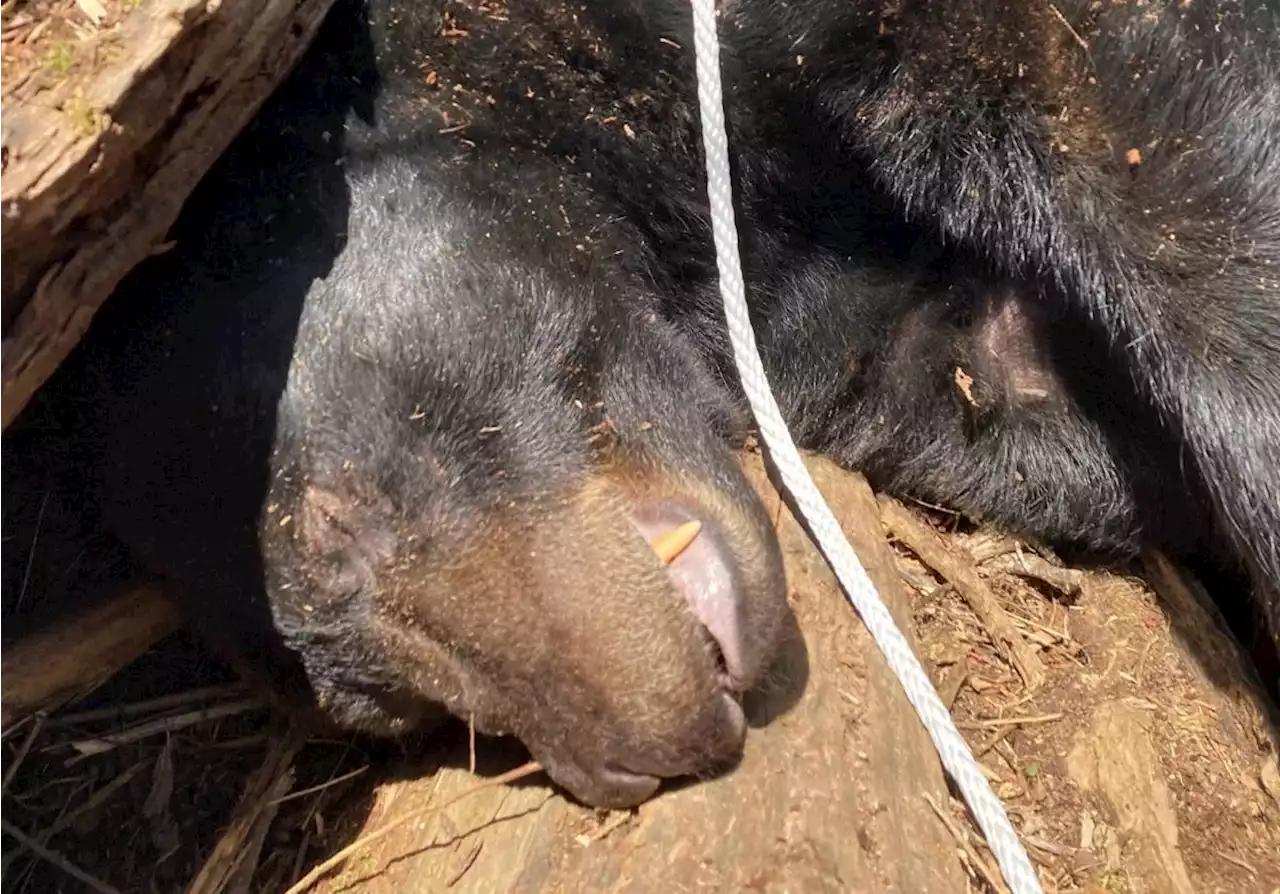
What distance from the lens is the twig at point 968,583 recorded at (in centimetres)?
237

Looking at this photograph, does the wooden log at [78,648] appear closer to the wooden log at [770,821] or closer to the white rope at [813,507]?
the wooden log at [770,821]

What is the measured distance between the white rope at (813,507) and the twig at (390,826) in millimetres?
552

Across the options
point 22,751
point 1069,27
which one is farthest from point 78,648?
point 1069,27

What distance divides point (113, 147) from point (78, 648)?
112 cm

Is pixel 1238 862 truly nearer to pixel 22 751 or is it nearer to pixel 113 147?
pixel 113 147

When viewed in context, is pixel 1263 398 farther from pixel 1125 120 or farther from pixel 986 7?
pixel 986 7

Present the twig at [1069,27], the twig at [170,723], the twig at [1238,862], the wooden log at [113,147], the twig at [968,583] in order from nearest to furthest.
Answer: the wooden log at [113,147] → the twig at [1069,27] → the twig at [1238,862] → the twig at [968,583] → the twig at [170,723]

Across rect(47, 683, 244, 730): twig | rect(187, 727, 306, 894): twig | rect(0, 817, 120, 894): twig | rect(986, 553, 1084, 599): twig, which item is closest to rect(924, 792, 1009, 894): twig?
rect(986, 553, 1084, 599): twig

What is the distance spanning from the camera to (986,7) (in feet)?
6.79

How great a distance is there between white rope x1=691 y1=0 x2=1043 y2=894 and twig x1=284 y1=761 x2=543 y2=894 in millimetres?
552

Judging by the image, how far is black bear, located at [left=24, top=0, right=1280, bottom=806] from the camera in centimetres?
180

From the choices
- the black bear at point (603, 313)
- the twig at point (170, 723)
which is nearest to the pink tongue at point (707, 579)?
the black bear at point (603, 313)

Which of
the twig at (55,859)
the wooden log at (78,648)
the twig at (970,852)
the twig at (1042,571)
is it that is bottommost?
the twig at (55,859)

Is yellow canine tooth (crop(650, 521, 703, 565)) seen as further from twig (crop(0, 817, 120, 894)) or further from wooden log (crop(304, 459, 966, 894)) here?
twig (crop(0, 817, 120, 894))
